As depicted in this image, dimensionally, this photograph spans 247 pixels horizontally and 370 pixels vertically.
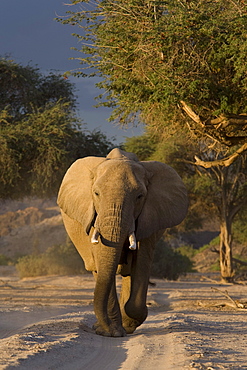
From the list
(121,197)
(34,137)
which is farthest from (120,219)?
(34,137)

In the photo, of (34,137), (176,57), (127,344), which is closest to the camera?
(127,344)

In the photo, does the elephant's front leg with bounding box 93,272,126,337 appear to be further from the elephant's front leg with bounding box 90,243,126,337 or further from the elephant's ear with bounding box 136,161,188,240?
the elephant's ear with bounding box 136,161,188,240

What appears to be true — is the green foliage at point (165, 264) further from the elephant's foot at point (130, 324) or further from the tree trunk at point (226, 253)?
the elephant's foot at point (130, 324)

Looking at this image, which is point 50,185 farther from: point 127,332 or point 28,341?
point 28,341

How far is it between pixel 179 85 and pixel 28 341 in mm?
7704

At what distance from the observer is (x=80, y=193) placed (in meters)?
9.41

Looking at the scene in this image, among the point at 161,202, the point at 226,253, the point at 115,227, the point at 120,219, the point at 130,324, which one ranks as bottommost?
the point at 226,253

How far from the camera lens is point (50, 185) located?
2005 cm

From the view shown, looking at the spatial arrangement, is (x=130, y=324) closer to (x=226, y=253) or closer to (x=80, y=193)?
(x=80, y=193)

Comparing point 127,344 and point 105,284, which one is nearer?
point 127,344

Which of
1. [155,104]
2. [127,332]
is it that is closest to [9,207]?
[155,104]

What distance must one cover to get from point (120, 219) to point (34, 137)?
11.9 metres

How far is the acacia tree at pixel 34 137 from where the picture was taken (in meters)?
19.2

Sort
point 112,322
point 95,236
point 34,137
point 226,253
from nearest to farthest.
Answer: point 95,236 < point 112,322 < point 34,137 < point 226,253
